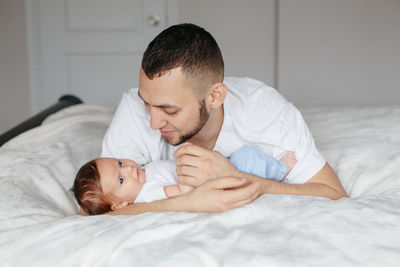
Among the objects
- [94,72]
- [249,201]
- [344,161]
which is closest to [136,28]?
[94,72]

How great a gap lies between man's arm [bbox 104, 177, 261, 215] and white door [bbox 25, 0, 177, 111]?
3.23m

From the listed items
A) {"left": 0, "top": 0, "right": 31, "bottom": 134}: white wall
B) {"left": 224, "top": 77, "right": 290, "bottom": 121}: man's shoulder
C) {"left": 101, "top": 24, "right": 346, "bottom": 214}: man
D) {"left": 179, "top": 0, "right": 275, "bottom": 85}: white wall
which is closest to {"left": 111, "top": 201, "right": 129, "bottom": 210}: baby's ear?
{"left": 101, "top": 24, "right": 346, "bottom": 214}: man

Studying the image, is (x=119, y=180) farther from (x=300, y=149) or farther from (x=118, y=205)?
(x=300, y=149)

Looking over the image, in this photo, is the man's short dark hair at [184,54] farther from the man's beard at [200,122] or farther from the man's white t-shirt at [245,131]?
the man's white t-shirt at [245,131]

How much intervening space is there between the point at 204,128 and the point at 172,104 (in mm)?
248

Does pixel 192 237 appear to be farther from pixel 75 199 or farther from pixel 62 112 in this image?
pixel 62 112

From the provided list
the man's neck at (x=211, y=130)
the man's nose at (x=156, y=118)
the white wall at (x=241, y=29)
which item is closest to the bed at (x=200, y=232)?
the man's nose at (x=156, y=118)

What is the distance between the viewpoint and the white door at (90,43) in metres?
4.36

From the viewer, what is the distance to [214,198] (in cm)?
125

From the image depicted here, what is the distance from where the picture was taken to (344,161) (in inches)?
67.6

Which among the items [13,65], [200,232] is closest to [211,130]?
[200,232]

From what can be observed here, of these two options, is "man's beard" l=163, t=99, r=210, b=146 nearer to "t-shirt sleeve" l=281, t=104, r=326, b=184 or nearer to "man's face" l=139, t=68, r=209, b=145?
"man's face" l=139, t=68, r=209, b=145

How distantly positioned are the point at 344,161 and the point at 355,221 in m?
0.66

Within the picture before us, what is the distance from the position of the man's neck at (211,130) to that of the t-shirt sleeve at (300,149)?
216 mm
